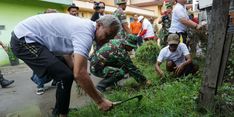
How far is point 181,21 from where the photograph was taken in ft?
21.2

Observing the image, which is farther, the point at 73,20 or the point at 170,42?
the point at 170,42

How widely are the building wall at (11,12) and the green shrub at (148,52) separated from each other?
750 centimetres

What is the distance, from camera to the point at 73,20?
10.7 ft

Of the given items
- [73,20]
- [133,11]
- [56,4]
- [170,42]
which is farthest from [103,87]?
[133,11]

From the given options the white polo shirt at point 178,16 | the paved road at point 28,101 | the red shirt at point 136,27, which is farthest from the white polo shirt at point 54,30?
the red shirt at point 136,27

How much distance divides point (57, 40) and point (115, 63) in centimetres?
217

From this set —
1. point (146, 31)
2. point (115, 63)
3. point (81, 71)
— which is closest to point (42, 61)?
point (81, 71)

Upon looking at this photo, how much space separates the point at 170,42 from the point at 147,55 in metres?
3.19

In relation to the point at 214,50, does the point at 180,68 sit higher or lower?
lower

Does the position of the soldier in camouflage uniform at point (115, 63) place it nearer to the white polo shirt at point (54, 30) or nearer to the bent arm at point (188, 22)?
the bent arm at point (188, 22)

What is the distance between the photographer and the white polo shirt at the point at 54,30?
3.19 metres

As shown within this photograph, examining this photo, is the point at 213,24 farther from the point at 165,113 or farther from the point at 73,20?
the point at 73,20

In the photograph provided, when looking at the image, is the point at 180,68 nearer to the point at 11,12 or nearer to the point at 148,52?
the point at 148,52

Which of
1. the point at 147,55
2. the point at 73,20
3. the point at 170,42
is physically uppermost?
the point at 73,20
